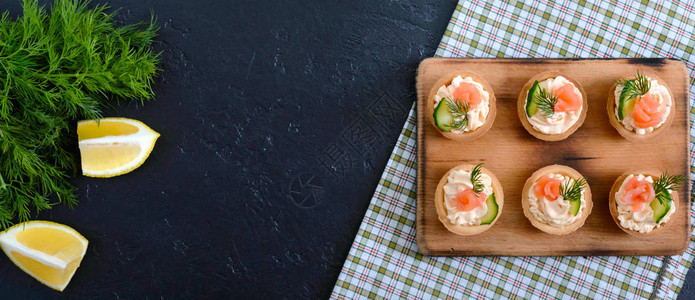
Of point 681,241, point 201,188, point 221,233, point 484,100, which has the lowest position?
point 221,233

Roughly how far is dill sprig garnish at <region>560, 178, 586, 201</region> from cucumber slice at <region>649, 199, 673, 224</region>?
363 millimetres

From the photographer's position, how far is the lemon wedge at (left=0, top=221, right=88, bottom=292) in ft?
9.75

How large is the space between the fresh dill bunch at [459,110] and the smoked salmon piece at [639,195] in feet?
2.90

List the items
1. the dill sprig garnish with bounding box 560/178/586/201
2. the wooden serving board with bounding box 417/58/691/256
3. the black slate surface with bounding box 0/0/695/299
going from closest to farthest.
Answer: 1. the dill sprig garnish with bounding box 560/178/586/201
2. the wooden serving board with bounding box 417/58/691/256
3. the black slate surface with bounding box 0/0/695/299

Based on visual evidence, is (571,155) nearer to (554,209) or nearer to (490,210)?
(554,209)

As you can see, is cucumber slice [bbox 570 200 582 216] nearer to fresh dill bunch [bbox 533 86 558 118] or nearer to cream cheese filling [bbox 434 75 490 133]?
fresh dill bunch [bbox 533 86 558 118]

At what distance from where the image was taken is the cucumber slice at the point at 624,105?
275 centimetres

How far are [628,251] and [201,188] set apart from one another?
92.2 inches

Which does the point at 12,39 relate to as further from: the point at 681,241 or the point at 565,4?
the point at 681,241

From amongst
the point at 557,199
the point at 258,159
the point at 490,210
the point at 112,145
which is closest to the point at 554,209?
the point at 557,199

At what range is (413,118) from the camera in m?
3.01

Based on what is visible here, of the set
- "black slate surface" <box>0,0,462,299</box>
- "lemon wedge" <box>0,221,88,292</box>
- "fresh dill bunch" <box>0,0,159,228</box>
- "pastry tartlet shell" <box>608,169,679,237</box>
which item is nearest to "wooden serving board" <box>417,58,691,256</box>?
"pastry tartlet shell" <box>608,169,679,237</box>

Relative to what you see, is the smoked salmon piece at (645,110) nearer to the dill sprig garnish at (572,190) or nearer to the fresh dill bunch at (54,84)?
the dill sprig garnish at (572,190)

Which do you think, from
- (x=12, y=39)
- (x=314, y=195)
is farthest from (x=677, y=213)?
(x=12, y=39)
